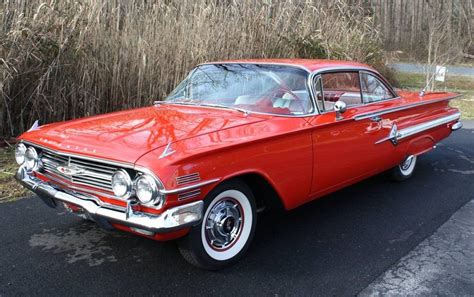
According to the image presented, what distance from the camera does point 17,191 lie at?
4809mm

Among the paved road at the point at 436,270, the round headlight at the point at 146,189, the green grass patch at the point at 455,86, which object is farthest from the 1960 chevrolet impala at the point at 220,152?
the green grass patch at the point at 455,86

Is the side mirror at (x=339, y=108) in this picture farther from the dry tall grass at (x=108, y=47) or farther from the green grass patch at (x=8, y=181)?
the dry tall grass at (x=108, y=47)

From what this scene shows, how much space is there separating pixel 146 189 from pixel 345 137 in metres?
1.92

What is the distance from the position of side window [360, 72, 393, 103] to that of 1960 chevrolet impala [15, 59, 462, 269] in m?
0.02

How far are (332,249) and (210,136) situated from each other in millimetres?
1300

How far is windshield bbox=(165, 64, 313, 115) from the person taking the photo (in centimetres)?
395

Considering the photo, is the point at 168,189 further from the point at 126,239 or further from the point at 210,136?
the point at 126,239

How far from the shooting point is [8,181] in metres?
5.04

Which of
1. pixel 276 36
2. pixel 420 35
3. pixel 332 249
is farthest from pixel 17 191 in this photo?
pixel 420 35

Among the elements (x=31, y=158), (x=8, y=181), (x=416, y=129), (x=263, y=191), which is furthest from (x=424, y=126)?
(x=8, y=181)

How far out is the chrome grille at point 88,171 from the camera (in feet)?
9.86

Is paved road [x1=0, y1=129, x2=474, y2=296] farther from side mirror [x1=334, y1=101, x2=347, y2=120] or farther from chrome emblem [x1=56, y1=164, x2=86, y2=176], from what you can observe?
side mirror [x1=334, y1=101, x2=347, y2=120]

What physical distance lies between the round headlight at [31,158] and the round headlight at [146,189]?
3.61 feet

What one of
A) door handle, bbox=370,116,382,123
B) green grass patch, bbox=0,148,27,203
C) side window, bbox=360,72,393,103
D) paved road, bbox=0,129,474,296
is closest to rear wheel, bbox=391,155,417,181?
paved road, bbox=0,129,474,296
